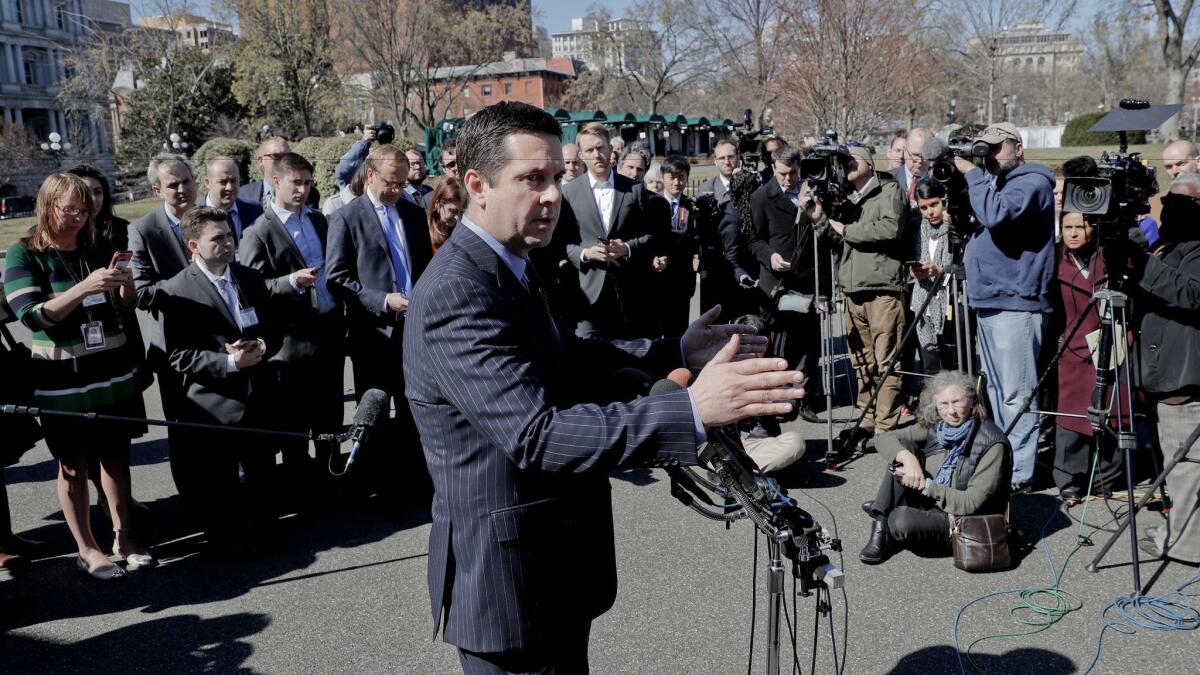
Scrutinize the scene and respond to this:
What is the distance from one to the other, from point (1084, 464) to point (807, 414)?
225 cm

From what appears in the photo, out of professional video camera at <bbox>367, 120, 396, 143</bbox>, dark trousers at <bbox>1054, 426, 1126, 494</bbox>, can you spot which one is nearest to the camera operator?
dark trousers at <bbox>1054, 426, 1126, 494</bbox>

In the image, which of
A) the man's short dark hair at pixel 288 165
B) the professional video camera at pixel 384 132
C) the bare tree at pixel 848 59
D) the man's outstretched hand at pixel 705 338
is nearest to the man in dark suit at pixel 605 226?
Answer: the professional video camera at pixel 384 132

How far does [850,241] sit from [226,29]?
39.7 m

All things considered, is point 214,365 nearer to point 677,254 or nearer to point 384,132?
point 384,132

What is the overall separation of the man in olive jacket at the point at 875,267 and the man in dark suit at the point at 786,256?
1.58 ft

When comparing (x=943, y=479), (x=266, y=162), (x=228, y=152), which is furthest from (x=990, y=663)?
(x=228, y=152)

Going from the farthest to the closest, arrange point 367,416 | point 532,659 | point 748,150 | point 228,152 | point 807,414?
point 228,152, point 748,150, point 807,414, point 367,416, point 532,659

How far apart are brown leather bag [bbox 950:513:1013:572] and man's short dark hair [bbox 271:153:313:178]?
4.53 metres

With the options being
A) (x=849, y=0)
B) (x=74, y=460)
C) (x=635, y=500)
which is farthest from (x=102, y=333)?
(x=849, y=0)

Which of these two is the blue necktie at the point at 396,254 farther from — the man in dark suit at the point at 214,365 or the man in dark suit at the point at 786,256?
the man in dark suit at the point at 786,256

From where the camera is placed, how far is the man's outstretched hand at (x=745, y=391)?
166 centimetres

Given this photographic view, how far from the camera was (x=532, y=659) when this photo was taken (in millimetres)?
2115

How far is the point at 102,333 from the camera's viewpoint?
4688mm

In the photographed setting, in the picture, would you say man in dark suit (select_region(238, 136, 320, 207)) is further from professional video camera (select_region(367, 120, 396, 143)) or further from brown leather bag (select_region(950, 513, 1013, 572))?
brown leather bag (select_region(950, 513, 1013, 572))
